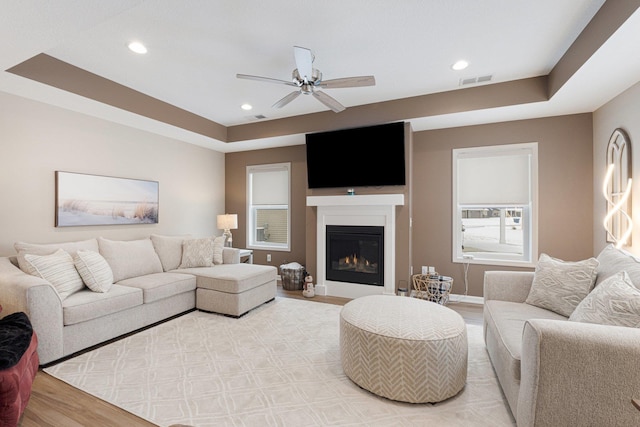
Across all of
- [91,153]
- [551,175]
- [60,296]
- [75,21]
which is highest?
[75,21]

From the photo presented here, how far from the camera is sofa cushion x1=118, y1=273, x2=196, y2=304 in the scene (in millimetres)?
3184

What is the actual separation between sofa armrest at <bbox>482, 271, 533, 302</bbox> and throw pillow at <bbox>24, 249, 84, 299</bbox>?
12.6 ft

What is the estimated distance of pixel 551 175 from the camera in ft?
12.5

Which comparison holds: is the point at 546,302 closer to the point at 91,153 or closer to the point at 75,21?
the point at 75,21

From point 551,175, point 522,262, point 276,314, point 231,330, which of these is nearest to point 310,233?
point 276,314

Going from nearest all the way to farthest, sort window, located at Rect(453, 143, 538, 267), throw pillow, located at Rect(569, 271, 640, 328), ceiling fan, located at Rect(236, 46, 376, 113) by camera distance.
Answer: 1. throw pillow, located at Rect(569, 271, 640, 328)
2. ceiling fan, located at Rect(236, 46, 376, 113)
3. window, located at Rect(453, 143, 538, 267)

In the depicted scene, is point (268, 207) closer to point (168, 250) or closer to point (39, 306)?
point (168, 250)

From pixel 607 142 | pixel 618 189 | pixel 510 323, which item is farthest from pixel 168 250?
pixel 607 142

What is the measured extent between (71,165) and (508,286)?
493 cm

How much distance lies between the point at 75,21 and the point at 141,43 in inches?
29.9

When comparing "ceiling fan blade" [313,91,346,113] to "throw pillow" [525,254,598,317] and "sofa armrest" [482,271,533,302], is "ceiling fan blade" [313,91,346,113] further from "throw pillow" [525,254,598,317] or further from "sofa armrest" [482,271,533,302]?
"throw pillow" [525,254,598,317]

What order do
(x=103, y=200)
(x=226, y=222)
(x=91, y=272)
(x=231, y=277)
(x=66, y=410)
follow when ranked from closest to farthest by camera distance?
(x=66, y=410) → (x=91, y=272) → (x=231, y=277) → (x=103, y=200) → (x=226, y=222)

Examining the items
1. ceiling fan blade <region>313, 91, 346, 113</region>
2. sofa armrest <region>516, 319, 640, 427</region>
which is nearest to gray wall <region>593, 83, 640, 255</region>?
sofa armrest <region>516, 319, 640, 427</region>

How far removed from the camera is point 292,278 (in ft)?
15.8
